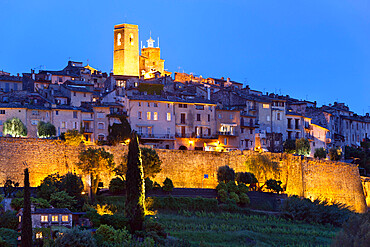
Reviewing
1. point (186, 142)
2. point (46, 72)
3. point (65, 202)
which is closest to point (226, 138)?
point (186, 142)

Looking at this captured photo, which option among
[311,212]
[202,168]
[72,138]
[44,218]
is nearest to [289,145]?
[202,168]

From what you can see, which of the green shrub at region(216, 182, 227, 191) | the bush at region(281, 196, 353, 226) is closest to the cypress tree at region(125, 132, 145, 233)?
the green shrub at region(216, 182, 227, 191)

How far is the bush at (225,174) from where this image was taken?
5928cm

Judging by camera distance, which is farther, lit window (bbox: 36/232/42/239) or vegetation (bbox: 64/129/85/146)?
vegetation (bbox: 64/129/85/146)

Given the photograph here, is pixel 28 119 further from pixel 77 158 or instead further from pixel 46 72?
pixel 46 72

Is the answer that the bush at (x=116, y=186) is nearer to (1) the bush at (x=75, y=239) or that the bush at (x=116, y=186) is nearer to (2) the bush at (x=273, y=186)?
(1) the bush at (x=75, y=239)

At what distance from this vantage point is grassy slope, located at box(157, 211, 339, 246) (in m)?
45.6

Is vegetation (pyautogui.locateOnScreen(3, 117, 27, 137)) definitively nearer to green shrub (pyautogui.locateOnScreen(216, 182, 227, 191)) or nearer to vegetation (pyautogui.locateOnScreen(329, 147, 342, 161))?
green shrub (pyautogui.locateOnScreen(216, 182, 227, 191))

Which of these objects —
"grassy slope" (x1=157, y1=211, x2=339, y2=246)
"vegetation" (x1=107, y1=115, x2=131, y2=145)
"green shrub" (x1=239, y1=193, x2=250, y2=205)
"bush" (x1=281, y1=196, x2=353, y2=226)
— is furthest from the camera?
"vegetation" (x1=107, y1=115, x2=131, y2=145)

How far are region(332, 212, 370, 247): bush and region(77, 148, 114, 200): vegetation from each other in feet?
74.4

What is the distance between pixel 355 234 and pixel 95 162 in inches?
979

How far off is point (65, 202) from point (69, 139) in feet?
36.3

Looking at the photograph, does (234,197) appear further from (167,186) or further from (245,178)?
(167,186)

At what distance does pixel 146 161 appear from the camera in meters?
55.6
